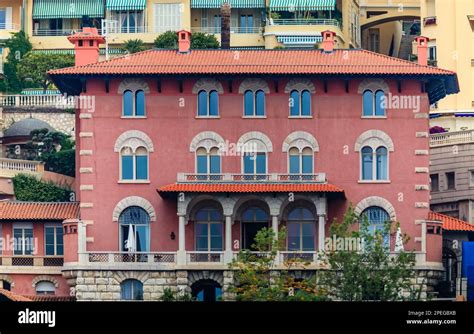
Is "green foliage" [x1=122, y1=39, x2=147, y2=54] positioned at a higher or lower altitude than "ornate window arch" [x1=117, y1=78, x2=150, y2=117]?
higher

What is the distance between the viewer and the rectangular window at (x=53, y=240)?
7056 centimetres

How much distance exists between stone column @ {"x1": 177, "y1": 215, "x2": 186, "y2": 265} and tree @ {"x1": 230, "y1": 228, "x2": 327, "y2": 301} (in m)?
2.64

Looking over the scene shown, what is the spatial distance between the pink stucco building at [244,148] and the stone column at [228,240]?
0.12 meters

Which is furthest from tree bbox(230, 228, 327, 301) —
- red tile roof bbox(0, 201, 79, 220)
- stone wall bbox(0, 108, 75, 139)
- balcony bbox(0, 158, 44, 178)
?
stone wall bbox(0, 108, 75, 139)

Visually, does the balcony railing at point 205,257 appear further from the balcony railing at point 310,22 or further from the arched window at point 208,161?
the balcony railing at point 310,22

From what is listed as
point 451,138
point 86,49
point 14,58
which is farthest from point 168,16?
point 86,49

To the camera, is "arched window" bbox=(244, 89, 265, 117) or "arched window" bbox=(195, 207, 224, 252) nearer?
"arched window" bbox=(195, 207, 224, 252)

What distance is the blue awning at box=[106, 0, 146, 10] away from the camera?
114062mm

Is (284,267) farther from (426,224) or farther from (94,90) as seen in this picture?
(94,90)

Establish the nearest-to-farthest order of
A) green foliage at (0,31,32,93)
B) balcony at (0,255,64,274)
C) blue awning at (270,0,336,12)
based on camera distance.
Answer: balcony at (0,255,64,274), green foliage at (0,31,32,93), blue awning at (270,0,336,12)

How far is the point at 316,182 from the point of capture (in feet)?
227

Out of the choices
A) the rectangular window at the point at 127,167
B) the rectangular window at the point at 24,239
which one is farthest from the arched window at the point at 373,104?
the rectangular window at the point at 24,239

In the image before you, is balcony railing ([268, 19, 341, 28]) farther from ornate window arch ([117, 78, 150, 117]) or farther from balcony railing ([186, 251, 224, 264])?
balcony railing ([186, 251, 224, 264])

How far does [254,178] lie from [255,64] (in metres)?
5.32
